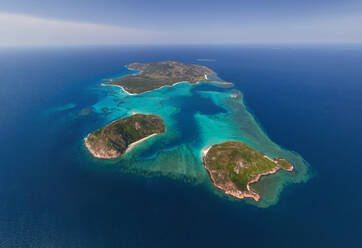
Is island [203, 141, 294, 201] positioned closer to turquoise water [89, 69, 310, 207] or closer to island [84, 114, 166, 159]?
turquoise water [89, 69, 310, 207]

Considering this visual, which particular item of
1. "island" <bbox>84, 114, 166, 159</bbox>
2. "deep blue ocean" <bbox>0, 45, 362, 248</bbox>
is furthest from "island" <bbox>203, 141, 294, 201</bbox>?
"island" <bbox>84, 114, 166, 159</bbox>

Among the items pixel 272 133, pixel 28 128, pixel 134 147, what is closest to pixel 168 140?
pixel 134 147

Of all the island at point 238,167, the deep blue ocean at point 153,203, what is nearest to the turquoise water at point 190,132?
the island at point 238,167

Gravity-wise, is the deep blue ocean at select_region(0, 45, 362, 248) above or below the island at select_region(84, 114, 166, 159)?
below

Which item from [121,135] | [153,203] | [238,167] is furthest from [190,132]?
[153,203]

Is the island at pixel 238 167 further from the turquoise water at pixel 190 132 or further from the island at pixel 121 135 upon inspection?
the island at pixel 121 135

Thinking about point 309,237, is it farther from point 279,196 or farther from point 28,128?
point 28,128
